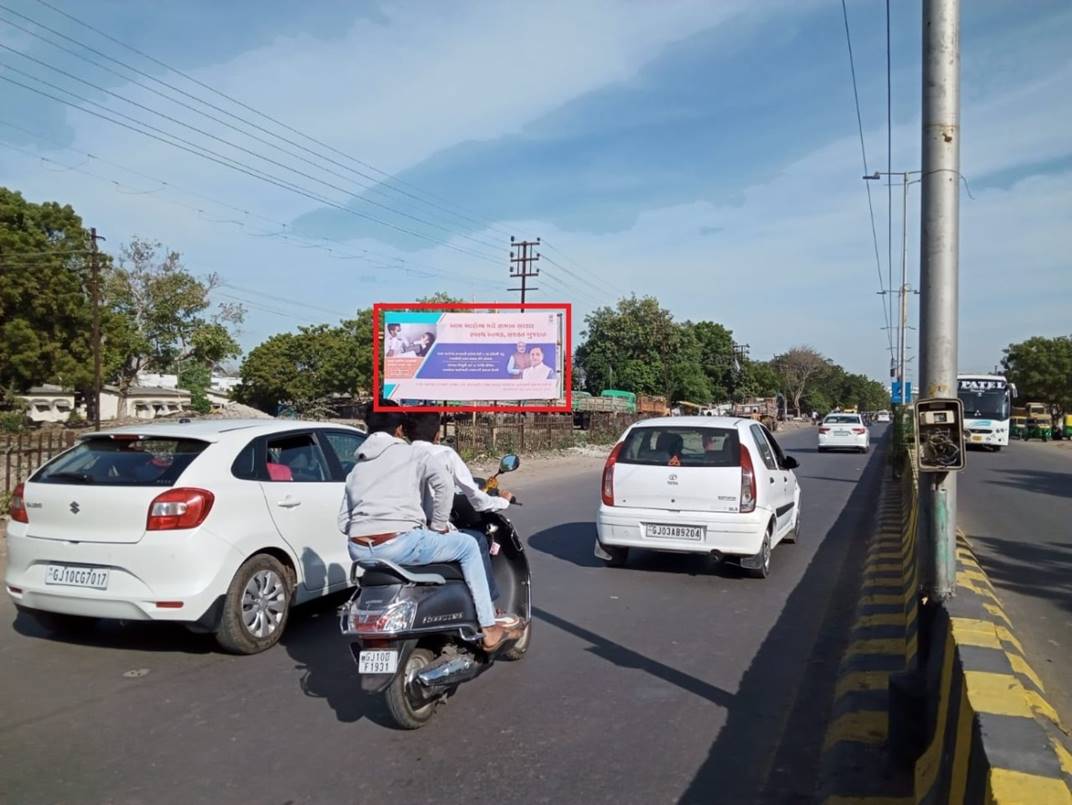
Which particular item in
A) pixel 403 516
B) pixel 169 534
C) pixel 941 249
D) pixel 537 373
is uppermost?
pixel 537 373

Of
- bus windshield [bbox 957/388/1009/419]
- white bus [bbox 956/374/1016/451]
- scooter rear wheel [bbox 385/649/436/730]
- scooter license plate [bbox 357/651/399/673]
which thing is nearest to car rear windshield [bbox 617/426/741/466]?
scooter rear wheel [bbox 385/649/436/730]

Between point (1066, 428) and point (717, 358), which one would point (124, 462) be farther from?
point (717, 358)

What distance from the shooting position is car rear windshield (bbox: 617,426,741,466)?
8.12 m

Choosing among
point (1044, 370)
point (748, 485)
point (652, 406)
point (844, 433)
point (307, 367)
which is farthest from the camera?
point (1044, 370)

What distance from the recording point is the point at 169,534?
16.8ft

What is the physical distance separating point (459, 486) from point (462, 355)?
62.0 feet

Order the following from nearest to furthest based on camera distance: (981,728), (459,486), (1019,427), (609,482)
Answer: (981,728)
(459,486)
(609,482)
(1019,427)

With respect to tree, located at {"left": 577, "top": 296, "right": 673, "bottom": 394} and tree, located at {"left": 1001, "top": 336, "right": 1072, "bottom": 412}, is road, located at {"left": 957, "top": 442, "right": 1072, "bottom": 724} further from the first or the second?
tree, located at {"left": 1001, "top": 336, "right": 1072, "bottom": 412}

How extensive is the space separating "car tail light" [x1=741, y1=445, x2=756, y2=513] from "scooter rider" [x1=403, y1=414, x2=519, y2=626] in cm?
352

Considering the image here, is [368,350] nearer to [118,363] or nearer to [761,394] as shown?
[118,363]

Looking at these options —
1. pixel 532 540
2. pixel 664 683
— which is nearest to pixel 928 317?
pixel 664 683

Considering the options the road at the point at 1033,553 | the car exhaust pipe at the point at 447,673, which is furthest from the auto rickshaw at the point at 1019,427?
the car exhaust pipe at the point at 447,673

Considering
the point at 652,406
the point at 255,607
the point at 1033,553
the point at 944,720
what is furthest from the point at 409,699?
the point at 652,406

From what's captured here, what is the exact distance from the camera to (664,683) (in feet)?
16.7
